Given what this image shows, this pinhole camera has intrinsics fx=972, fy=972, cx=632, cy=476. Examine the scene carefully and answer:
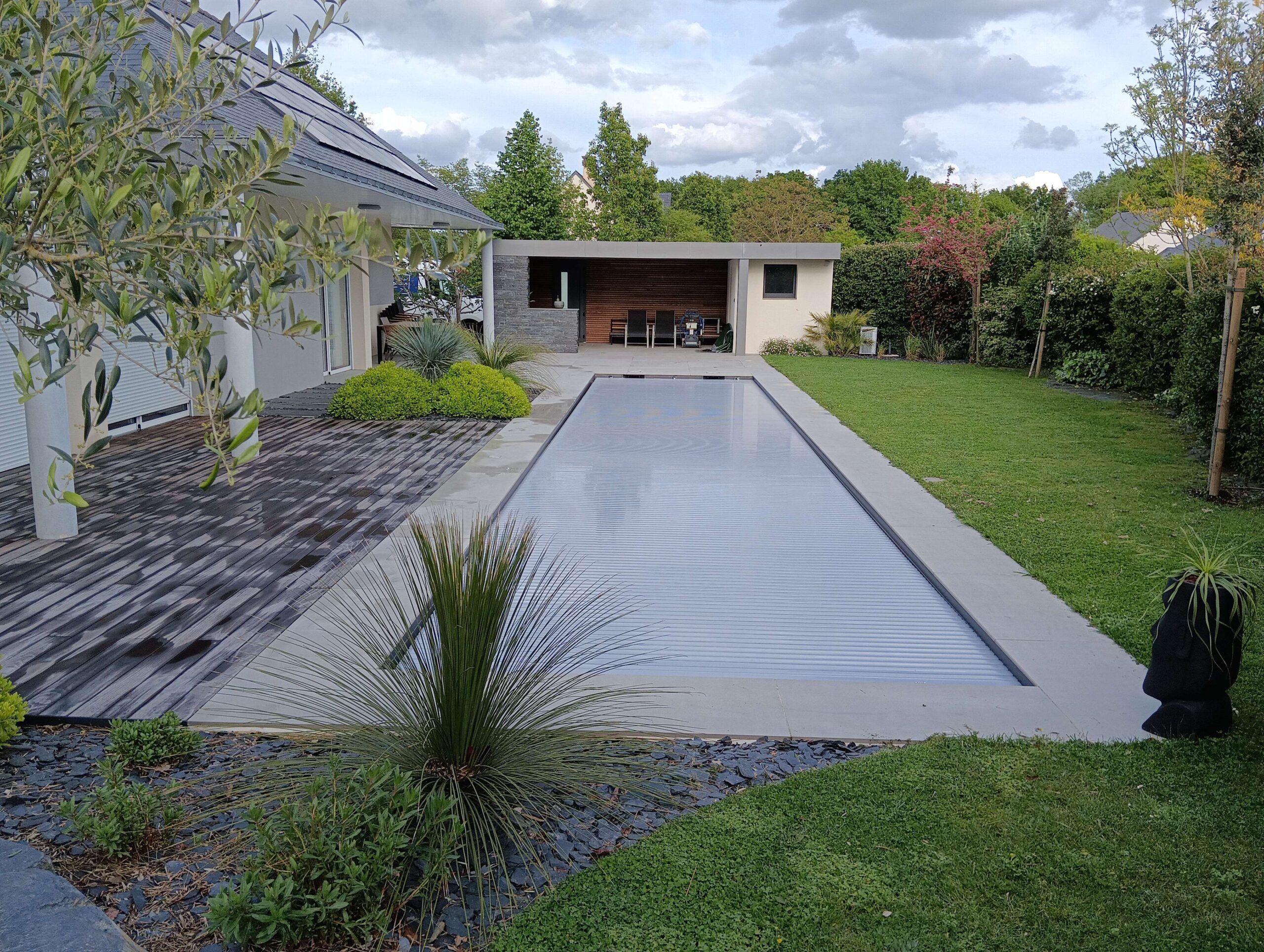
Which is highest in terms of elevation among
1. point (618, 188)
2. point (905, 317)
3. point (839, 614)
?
point (618, 188)

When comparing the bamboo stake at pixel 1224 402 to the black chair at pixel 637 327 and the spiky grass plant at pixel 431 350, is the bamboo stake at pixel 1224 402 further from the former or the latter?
the black chair at pixel 637 327

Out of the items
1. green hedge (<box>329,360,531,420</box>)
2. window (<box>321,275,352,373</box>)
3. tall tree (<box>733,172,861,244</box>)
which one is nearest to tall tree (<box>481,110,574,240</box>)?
tall tree (<box>733,172,861,244</box>)

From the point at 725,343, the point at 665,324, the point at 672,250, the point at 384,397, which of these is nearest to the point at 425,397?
the point at 384,397

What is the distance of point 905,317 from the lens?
2194 centimetres

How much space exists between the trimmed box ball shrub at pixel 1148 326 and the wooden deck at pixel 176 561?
363 inches

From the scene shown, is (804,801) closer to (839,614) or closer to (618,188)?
(839,614)

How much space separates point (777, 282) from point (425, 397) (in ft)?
41.0

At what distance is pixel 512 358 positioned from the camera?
44.4ft

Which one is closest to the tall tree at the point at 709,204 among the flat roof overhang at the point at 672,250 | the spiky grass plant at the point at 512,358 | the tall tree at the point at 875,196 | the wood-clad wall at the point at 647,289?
the tall tree at the point at 875,196

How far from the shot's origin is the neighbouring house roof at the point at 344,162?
8.09 m

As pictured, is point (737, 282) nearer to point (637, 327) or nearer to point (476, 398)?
point (637, 327)

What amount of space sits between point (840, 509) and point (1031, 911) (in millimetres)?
5308

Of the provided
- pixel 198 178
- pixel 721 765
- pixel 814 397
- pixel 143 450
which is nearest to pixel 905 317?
pixel 814 397

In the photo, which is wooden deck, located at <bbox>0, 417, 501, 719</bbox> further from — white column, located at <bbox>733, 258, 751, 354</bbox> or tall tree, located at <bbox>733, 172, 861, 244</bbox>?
tall tree, located at <bbox>733, 172, 861, 244</bbox>
